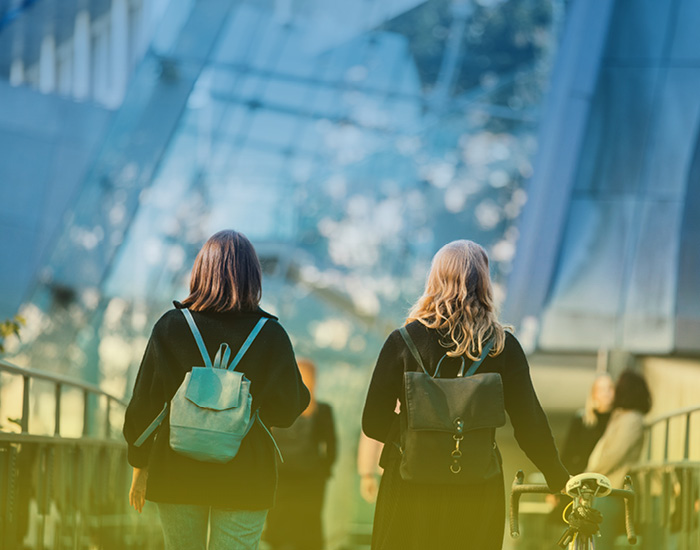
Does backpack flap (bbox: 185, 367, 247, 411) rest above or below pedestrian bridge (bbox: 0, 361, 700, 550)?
above

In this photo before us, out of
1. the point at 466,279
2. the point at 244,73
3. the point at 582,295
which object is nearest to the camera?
the point at 466,279

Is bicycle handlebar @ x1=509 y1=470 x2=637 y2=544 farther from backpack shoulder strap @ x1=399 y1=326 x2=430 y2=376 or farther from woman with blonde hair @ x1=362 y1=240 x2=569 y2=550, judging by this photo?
backpack shoulder strap @ x1=399 y1=326 x2=430 y2=376

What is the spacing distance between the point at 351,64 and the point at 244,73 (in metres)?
1.47

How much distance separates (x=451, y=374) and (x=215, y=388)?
809mm

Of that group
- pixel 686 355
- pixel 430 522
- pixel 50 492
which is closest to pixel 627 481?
pixel 430 522

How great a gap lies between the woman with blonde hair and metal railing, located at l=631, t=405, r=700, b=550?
8.75 ft

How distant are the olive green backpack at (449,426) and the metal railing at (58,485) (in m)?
2.27

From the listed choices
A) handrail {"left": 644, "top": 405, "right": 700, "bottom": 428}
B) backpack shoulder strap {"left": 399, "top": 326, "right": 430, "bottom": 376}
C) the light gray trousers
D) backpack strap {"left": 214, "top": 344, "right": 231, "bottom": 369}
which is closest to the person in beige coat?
handrail {"left": 644, "top": 405, "right": 700, "bottom": 428}

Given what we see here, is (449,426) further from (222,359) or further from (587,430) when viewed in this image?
(587,430)

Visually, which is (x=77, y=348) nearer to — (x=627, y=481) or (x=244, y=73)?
(x=244, y=73)

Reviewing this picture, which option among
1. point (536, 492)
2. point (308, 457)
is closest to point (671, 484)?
point (308, 457)

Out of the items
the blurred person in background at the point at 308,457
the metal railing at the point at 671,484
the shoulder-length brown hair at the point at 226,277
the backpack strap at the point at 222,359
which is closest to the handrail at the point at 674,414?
the metal railing at the point at 671,484

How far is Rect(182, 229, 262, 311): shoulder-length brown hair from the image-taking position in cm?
374

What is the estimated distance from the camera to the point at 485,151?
13977mm
